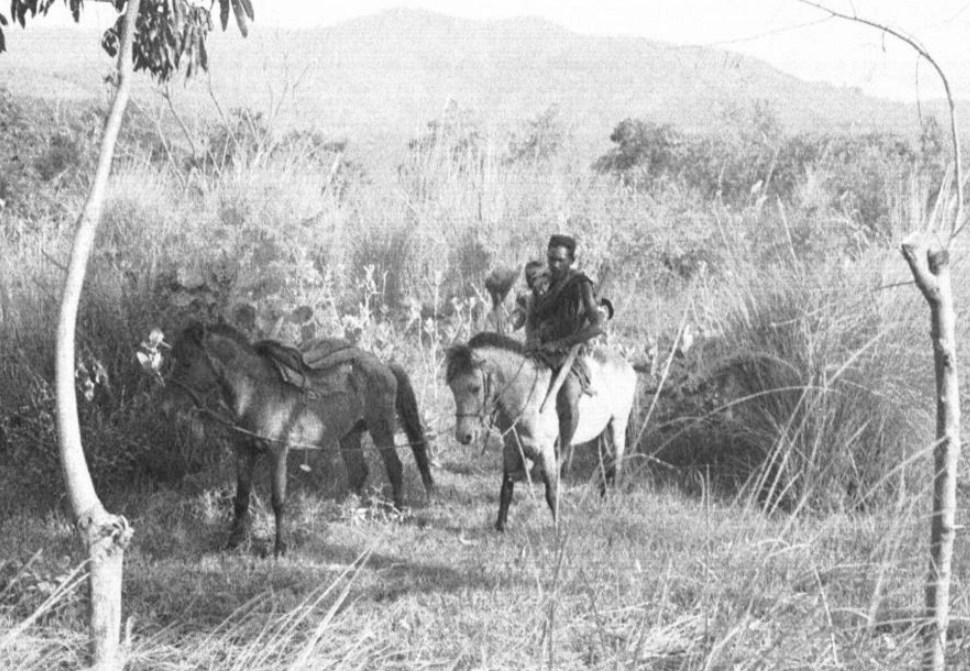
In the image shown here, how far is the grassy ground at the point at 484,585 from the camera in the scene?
440 cm

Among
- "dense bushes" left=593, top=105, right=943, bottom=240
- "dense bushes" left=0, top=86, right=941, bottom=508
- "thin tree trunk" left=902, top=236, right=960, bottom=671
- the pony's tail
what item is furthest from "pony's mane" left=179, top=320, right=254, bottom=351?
"dense bushes" left=593, top=105, right=943, bottom=240

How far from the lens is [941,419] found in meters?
4.20

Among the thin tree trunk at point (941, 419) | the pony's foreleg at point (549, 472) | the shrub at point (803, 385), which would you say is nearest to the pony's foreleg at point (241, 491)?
the pony's foreleg at point (549, 472)

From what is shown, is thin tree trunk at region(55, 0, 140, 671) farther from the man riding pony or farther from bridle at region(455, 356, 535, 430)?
the man riding pony

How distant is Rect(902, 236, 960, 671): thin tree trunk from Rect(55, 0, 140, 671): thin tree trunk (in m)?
3.06

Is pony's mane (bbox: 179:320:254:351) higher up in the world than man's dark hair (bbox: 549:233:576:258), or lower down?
lower down

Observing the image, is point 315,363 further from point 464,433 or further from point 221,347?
point 464,433

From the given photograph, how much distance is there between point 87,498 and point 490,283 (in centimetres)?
465

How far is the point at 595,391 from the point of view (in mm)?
8031

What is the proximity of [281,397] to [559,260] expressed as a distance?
2.03 meters

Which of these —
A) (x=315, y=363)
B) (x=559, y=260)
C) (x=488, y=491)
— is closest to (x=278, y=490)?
(x=315, y=363)

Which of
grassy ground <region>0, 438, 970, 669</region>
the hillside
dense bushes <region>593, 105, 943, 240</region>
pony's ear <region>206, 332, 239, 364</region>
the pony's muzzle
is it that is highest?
the hillside

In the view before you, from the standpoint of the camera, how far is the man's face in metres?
7.70

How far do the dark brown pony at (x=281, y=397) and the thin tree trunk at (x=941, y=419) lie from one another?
9.23ft
